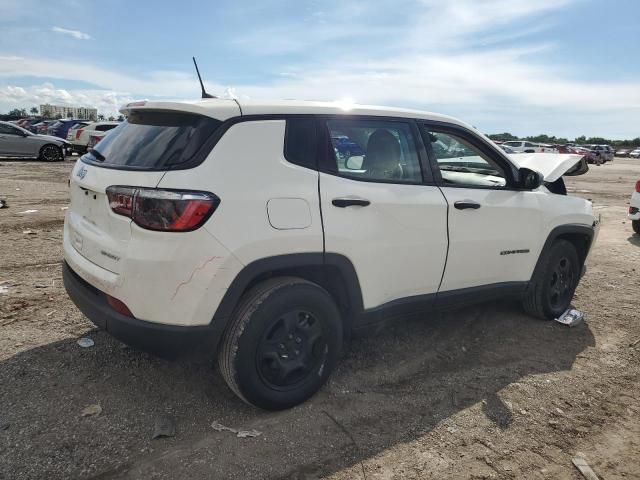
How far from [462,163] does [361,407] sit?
2099mm

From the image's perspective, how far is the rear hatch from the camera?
2535 millimetres

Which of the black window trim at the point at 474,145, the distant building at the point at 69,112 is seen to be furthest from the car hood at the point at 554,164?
the distant building at the point at 69,112

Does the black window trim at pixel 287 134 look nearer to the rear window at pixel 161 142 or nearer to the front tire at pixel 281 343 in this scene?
the rear window at pixel 161 142

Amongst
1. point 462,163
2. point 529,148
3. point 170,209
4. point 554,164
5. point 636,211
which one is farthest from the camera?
point 529,148

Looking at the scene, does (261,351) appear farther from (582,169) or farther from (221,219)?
(582,169)

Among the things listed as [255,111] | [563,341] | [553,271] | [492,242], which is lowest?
[563,341]

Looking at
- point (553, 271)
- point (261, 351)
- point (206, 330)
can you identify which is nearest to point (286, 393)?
point (261, 351)

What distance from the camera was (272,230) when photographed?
104 inches

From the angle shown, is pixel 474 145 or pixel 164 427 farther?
pixel 474 145

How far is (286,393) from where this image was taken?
9.59 ft

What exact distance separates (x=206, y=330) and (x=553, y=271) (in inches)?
128

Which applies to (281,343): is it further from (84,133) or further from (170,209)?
(84,133)

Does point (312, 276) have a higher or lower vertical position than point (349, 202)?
lower

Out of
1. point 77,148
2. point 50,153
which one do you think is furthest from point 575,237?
point 77,148
